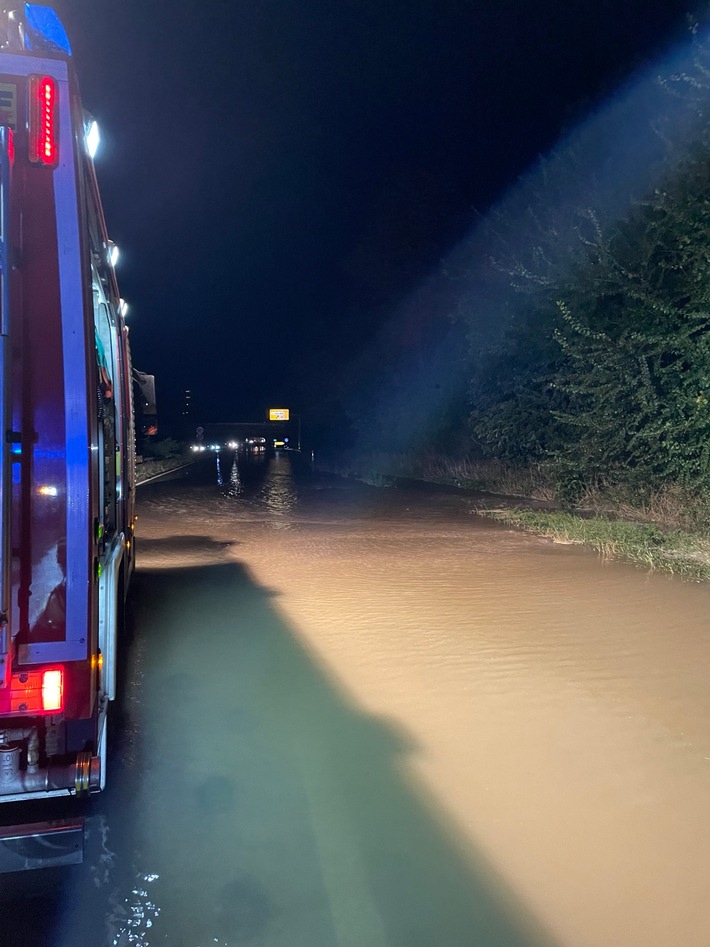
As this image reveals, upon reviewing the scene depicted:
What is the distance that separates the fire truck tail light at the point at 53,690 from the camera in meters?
3.30

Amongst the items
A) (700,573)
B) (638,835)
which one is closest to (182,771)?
(638,835)

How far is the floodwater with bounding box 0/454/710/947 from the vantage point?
11.1 ft

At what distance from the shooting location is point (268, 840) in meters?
3.97

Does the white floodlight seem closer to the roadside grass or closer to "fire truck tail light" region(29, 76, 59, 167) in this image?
"fire truck tail light" region(29, 76, 59, 167)

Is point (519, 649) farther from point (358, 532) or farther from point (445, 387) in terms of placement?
point (445, 387)

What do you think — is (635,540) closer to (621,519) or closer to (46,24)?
(621,519)

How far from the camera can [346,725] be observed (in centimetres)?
554

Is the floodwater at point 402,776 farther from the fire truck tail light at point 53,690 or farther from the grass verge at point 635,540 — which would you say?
the grass verge at point 635,540

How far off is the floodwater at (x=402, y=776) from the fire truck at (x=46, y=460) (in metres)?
0.62

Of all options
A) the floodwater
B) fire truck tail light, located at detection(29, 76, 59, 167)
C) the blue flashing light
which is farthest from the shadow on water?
the blue flashing light

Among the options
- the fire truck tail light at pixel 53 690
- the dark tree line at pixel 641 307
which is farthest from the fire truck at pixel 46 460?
the dark tree line at pixel 641 307

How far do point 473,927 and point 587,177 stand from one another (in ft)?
57.1

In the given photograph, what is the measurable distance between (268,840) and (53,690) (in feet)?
4.79

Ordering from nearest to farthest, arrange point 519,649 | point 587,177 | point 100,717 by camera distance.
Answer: point 100,717, point 519,649, point 587,177
